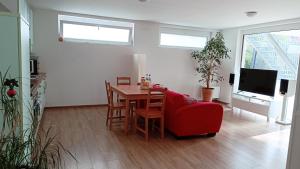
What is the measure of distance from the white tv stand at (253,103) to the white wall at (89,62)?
1.94 metres

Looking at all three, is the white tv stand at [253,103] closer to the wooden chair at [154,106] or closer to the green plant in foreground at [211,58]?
the green plant in foreground at [211,58]

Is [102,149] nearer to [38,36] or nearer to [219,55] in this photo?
[38,36]

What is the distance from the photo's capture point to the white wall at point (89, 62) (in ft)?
18.3

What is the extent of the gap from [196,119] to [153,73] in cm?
326

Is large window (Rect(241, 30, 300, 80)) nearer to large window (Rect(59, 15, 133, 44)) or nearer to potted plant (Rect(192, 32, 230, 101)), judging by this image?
potted plant (Rect(192, 32, 230, 101))

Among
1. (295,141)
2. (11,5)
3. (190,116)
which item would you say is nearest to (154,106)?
(190,116)

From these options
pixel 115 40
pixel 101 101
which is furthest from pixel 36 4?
pixel 101 101

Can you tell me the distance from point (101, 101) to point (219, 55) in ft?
12.4

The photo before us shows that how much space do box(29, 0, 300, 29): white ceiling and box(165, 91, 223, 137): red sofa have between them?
1.85 meters

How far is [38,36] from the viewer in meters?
5.47

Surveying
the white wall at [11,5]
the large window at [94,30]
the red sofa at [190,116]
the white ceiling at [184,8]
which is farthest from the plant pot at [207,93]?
the white wall at [11,5]

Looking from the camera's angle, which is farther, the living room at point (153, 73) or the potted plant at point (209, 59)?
the potted plant at point (209, 59)

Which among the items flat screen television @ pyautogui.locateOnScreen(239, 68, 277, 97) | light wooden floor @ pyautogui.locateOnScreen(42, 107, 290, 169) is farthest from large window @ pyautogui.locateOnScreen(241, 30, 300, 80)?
light wooden floor @ pyautogui.locateOnScreen(42, 107, 290, 169)

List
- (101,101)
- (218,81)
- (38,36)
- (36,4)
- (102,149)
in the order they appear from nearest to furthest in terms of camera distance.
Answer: (102,149), (36,4), (38,36), (101,101), (218,81)
